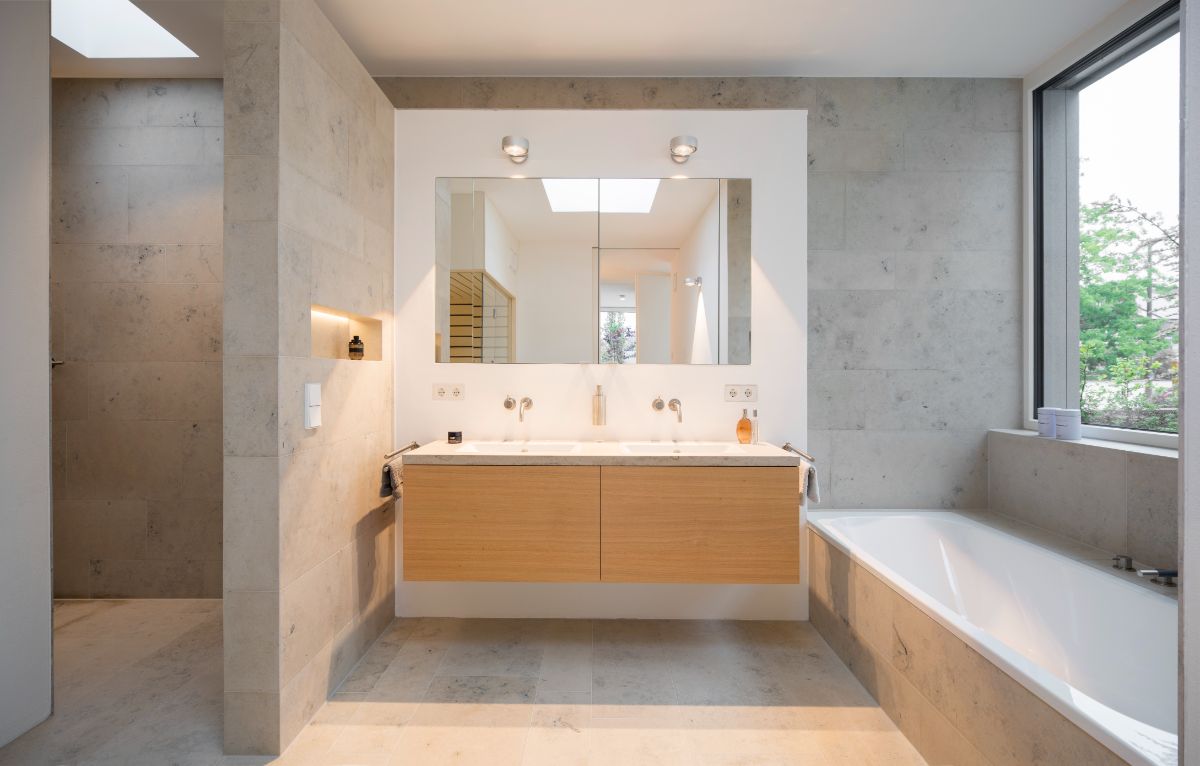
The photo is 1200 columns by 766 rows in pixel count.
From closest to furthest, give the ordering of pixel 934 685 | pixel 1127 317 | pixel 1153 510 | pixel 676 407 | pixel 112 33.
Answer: pixel 934 685 < pixel 1153 510 < pixel 1127 317 < pixel 112 33 < pixel 676 407

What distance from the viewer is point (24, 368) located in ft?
6.26

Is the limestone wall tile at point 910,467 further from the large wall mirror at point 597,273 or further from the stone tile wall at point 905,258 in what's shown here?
the large wall mirror at point 597,273

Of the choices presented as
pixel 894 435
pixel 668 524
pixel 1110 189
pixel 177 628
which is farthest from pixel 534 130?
pixel 177 628

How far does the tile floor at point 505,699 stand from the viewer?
1842mm

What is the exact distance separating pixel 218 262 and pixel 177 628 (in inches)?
69.0

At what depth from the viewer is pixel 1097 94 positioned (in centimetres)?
264

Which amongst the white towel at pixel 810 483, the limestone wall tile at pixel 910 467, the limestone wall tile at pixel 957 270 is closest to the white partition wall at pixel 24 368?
the white towel at pixel 810 483

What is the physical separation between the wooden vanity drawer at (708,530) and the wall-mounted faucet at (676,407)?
0.56 m

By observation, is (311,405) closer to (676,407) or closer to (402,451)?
(402,451)

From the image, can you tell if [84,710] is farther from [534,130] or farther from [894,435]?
[894,435]

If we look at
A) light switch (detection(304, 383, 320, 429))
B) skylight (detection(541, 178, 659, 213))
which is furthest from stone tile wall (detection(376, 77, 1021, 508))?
light switch (detection(304, 383, 320, 429))

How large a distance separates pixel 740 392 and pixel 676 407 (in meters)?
0.32

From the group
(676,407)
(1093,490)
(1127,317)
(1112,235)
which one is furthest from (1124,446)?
(676,407)

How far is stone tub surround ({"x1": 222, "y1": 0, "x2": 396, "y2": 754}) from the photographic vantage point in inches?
71.0
